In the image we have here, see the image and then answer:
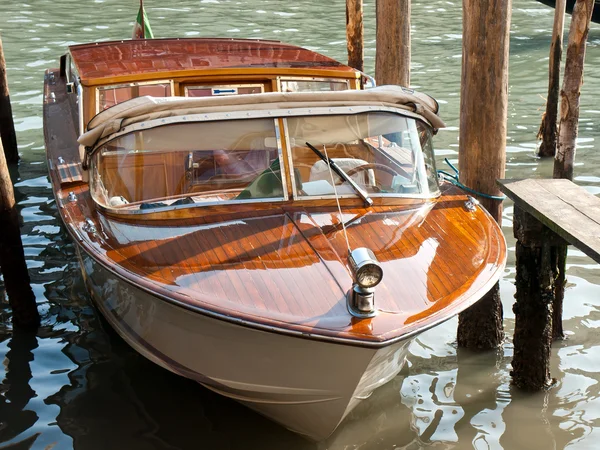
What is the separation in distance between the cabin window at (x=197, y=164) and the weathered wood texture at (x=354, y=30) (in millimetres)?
4721

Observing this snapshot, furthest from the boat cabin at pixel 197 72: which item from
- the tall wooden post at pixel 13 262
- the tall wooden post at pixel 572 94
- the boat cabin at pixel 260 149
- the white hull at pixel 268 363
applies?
the white hull at pixel 268 363

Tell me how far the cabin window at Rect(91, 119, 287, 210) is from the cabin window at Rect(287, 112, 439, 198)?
6.4 inches

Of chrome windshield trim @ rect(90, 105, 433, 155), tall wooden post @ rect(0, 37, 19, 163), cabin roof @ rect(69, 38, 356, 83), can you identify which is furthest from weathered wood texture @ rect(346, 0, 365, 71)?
chrome windshield trim @ rect(90, 105, 433, 155)

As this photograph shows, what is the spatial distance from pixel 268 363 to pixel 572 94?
3.28 metres

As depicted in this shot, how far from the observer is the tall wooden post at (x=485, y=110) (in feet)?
16.8

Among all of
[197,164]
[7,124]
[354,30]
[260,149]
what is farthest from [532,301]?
[7,124]

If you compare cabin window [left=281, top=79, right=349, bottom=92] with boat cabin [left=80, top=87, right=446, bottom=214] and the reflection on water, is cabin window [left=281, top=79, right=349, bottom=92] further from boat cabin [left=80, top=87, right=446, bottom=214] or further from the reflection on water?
the reflection on water

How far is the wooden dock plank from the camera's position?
440cm

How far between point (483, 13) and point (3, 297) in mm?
4182

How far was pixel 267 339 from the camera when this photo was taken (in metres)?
4.08

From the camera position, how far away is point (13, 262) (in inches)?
226

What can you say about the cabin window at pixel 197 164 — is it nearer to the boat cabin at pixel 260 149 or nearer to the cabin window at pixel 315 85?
the boat cabin at pixel 260 149

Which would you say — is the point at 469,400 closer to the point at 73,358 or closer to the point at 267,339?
the point at 267,339

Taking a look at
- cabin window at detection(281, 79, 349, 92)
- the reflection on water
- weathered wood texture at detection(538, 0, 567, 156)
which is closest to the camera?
the reflection on water
